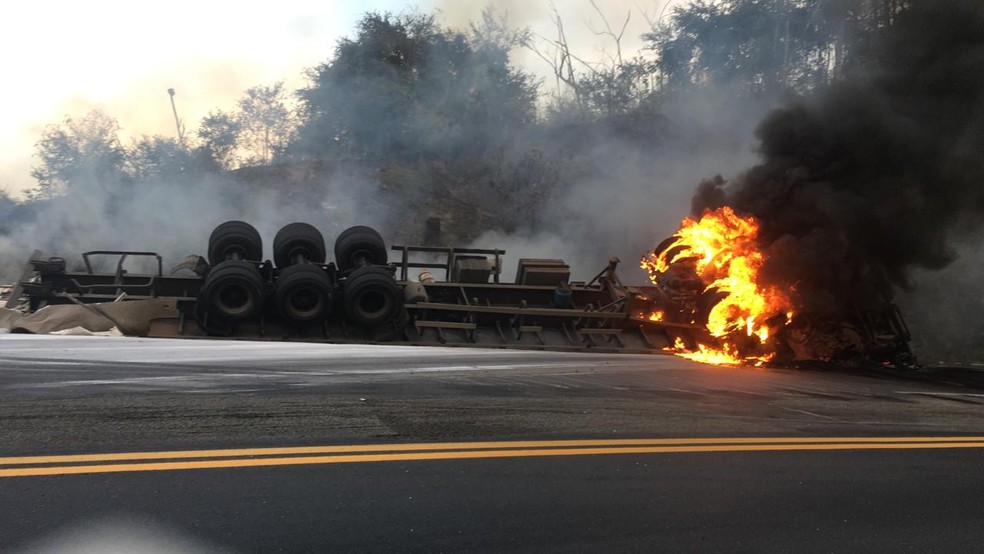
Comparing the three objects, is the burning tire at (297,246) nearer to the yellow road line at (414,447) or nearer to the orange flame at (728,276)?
the orange flame at (728,276)

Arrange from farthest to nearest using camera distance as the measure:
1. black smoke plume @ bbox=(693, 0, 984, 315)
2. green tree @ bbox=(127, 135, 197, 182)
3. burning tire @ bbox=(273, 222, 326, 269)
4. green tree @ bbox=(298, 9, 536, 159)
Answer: green tree @ bbox=(298, 9, 536, 159) < green tree @ bbox=(127, 135, 197, 182) < burning tire @ bbox=(273, 222, 326, 269) < black smoke plume @ bbox=(693, 0, 984, 315)

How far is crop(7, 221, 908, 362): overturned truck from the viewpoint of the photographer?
→ 39.1 ft

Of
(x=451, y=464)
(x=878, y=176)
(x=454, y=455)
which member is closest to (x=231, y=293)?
(x=454, y=455)

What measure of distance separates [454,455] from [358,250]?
933 cm

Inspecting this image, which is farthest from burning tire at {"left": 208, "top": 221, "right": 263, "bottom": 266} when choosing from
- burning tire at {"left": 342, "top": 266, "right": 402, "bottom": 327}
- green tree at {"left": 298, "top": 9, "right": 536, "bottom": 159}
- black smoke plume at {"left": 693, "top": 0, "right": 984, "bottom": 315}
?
green tree at {"left": 298, "top": 9, "right": 536, "bottom": 159}

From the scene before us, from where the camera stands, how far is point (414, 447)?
5207 mm

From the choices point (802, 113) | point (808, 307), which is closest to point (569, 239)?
point (802, 113)

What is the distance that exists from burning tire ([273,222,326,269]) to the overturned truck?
0.02 meters

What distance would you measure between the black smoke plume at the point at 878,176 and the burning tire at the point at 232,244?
7.97 meters

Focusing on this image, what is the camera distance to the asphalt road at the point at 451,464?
12.5 feet

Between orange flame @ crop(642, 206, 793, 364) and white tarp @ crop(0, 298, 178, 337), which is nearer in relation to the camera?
white tarp @ crop(0, 298, 178, 337)

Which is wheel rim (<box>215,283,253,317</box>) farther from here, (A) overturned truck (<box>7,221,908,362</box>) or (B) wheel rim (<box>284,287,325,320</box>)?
(B) wheel rim (<box>284,287,325,320</box>)

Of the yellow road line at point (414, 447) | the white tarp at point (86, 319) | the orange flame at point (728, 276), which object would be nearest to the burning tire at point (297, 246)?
the white tarp at point (86, 319)

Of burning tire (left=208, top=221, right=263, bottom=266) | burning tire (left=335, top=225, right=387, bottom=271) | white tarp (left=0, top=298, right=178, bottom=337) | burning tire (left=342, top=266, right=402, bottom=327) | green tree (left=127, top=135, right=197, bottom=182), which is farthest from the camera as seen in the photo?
green tree (left=127, top=135, right=197, bottom=182)
